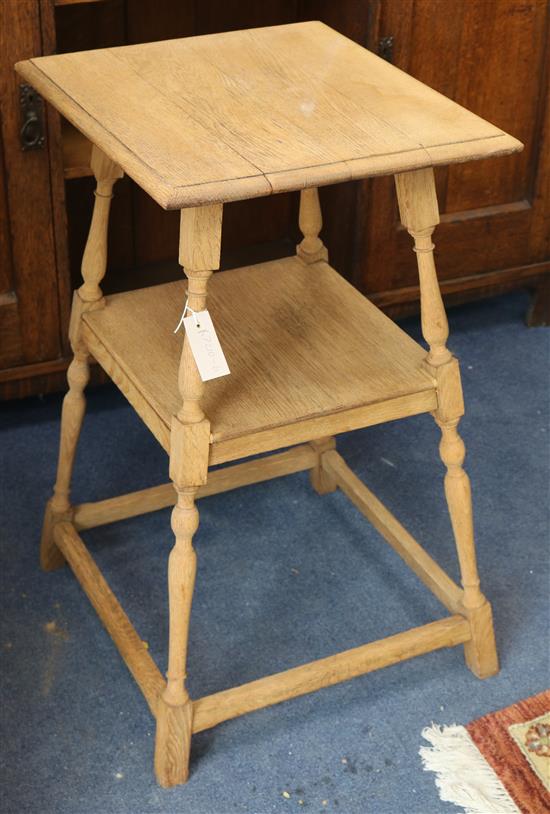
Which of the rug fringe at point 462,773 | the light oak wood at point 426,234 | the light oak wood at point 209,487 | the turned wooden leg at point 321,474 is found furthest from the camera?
the turned wooden leg at point 321,474

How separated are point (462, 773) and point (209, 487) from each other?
1.91 ft

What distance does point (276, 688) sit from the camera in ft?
5.10

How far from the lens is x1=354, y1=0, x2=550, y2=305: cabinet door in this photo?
202 cm

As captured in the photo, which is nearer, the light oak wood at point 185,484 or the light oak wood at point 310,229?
the light oak wood at point 185,484

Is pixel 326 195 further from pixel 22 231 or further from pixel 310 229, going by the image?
pixel 22 231

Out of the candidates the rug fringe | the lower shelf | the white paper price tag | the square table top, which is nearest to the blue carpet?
the rug fringe

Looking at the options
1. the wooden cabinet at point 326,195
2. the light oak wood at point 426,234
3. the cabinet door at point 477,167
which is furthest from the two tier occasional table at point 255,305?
the cabinet door at point 477,167

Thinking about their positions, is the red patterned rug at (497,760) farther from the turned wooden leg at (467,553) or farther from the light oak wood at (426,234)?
the light oak wood at (426,234)

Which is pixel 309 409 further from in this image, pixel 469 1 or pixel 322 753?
pixel 469 1

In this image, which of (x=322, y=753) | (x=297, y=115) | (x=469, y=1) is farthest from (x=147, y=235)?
(x=322, y=753)

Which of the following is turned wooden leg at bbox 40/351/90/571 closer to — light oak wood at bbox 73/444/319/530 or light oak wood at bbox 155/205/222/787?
light oak wood at bbox 73/444/319/530

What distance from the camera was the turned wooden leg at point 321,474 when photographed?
1975 mm

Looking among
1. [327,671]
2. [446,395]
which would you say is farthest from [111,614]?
[446,395]

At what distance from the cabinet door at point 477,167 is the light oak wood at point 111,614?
2.35 ft
